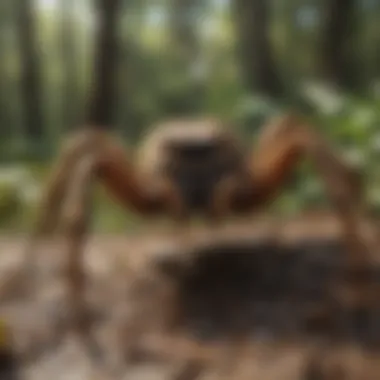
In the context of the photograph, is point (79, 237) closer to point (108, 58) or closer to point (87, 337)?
point (87, 337)

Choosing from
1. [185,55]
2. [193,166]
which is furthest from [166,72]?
[193,166]

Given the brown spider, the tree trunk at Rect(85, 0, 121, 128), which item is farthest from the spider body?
the tree trunk at Rect(85, 0, 121, 128)

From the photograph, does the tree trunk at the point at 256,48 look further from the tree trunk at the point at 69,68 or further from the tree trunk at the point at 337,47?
the tree trunk at the point at 69,68

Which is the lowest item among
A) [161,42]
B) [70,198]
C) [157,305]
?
[157,305]

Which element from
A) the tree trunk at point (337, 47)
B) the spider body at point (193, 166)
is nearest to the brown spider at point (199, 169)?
the spider body at point (193, 166)

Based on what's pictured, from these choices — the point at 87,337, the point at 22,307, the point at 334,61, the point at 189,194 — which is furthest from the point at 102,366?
Answer: the point at 334,61
